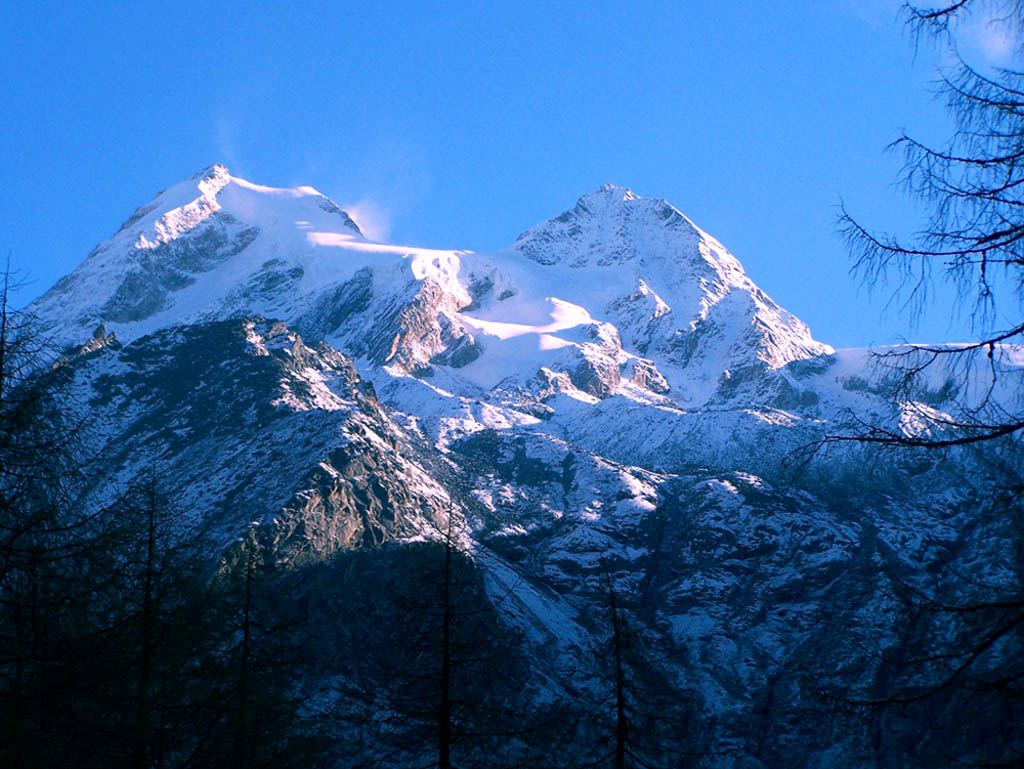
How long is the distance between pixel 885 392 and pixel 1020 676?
3832mm

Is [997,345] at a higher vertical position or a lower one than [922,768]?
lower

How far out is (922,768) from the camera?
332ft

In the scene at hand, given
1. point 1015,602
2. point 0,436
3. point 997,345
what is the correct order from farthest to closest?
1. point 0,436
2. point 997,345
3. point 1015,602

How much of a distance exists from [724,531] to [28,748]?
153335mm

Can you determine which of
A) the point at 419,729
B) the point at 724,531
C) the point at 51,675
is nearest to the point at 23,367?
the point at 51,675

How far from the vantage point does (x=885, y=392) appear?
39.6 ft

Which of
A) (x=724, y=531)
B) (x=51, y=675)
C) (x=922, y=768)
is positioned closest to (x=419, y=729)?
(x=51, y=675)

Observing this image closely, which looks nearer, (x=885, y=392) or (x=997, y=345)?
(x=997, y=345)

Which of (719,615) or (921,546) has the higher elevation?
(921,546)

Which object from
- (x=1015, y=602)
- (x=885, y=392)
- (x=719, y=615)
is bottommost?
(x=1015, y=602)

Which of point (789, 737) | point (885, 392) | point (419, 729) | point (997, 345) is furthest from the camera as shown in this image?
point (789, 737)

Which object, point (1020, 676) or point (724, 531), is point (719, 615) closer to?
point (724, 531)

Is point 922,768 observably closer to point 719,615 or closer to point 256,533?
point 719,615

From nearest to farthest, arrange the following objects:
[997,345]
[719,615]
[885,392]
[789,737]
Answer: [997,345]
[885,392]
[789,737]
[719,615]
